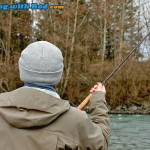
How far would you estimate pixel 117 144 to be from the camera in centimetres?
987

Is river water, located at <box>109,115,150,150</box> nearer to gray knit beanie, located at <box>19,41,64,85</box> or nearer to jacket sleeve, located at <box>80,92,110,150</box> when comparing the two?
jacket sleeve, located at <box>80,92,110,150</box>

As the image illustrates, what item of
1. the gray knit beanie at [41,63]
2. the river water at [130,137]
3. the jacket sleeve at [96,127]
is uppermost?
the gray knit beanie at [41,63]

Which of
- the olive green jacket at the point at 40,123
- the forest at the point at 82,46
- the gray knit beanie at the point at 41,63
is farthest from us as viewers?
the forest at the point at 82,46

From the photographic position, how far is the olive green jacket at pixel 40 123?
1365 millimetres

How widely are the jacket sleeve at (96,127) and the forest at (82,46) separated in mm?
18697

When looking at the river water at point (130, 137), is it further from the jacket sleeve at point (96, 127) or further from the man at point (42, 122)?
the man at point (42, 122)

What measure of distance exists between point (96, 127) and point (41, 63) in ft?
1.00

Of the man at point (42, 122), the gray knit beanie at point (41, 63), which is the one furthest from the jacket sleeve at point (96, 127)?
the gray knit beanie at point (41, 63)

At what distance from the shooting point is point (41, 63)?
1482 mm

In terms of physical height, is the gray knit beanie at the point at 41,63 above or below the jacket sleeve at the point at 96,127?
above

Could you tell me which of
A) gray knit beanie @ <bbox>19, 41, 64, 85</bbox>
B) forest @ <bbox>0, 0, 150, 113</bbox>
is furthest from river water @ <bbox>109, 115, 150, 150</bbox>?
gray knit beanie @ <bbox>19, 41, 64, 85</bbox>

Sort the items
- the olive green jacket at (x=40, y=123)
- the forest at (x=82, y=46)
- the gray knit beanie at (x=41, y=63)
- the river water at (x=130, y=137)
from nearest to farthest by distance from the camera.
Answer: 1. the olive green jacket at (x=40, y=123)
2. the gray knit beanie at (x=41, y=63)
3. the river water at (x=130, y=137)
4. the forest at (x=82, y=46)

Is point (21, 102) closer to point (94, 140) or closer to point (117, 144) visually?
point (94, 140)

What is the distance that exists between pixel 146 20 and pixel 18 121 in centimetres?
2903
